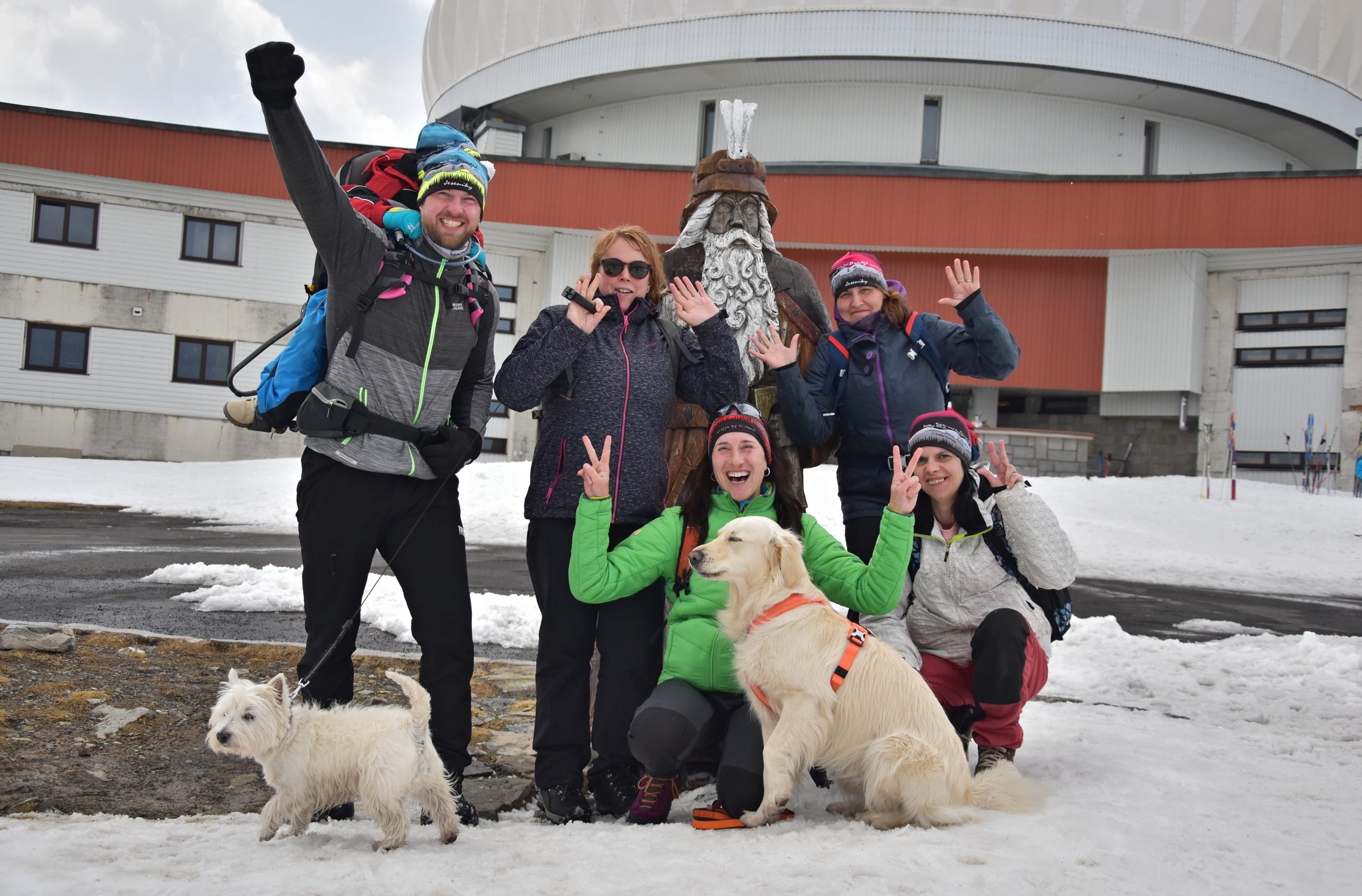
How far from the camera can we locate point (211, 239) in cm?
→ 2436

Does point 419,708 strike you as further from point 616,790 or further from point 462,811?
point 616,790

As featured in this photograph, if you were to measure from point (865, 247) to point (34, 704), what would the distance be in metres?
21.7

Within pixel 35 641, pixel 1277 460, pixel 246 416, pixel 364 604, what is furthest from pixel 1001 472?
pixel 1277 460

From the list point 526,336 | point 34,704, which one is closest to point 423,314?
point 526,336

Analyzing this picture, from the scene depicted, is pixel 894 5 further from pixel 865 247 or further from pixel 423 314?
pixel 423 314

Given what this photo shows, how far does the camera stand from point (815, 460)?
476 centimetres

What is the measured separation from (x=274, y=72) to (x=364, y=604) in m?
Result: 5.06

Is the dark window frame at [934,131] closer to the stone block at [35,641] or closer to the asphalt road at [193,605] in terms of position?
the asphalt road at [193,605]

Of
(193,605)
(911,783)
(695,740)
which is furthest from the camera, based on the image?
(193,605)

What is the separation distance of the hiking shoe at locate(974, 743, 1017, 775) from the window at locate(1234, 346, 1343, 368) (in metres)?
23.5

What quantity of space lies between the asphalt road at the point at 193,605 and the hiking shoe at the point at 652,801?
297 cm

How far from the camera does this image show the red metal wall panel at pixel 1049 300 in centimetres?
2392

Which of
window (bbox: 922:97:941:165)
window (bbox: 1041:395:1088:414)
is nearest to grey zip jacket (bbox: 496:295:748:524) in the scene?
window (bbox: 1041:395:1088:414)

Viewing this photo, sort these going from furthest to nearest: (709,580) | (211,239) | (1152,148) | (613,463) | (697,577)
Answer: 1. (1152,148)
2. (211,239)
3. (613,463)
4. (697,577)
5. (709,580)
